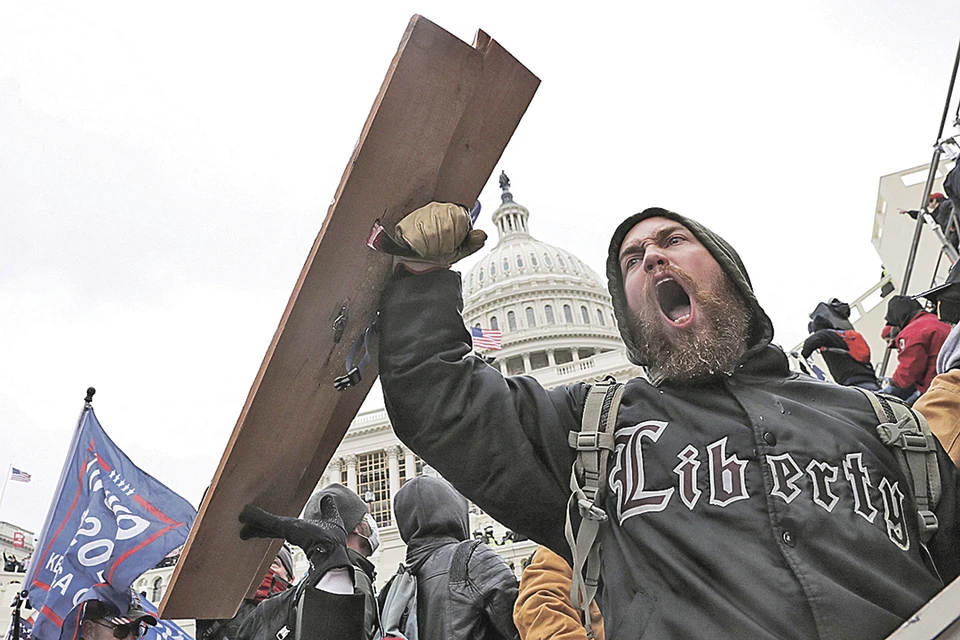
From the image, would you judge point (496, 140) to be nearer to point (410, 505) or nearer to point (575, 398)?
point (575, 398)

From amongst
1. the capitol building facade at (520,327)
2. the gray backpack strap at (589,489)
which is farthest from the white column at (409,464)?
the gray backpack strap at (589,489)

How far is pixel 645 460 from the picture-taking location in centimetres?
147

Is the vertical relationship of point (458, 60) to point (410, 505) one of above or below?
above

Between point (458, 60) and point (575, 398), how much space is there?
2.58 feet

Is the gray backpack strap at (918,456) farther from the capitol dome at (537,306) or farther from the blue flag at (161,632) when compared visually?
the capitol dome at (537,306)

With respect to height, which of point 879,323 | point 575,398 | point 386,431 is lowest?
point 575,398

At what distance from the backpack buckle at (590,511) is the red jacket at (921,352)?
3.34 meters

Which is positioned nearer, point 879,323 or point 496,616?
point 496,616

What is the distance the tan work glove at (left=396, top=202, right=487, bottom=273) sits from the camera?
1.55m

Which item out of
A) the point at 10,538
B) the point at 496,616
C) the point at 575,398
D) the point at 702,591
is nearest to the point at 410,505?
the point at 496,616

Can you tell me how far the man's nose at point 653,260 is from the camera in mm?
1713

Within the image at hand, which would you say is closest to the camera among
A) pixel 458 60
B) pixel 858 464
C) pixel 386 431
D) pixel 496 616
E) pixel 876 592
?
pixel 876 592

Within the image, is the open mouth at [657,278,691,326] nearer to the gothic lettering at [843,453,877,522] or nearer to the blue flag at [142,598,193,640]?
the gothic lettering at [843,453,877,522]

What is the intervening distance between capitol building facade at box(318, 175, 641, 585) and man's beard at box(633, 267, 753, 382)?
3553cm
